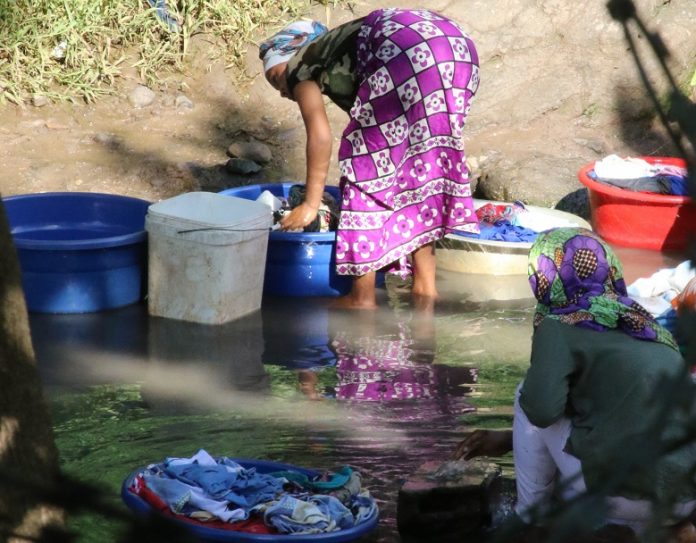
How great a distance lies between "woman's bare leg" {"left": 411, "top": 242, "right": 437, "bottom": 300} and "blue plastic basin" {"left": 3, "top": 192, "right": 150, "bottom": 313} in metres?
1.49

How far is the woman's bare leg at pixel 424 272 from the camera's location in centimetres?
642

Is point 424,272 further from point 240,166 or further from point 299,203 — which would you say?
point 240,166

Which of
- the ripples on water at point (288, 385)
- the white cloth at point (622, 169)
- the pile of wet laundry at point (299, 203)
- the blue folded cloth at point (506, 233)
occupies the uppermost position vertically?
the white cloth at point (622, 169)

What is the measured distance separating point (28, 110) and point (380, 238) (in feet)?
11.6

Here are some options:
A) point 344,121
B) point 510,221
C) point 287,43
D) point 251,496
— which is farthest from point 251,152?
point 251,496

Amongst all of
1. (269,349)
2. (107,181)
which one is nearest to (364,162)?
(269,349)

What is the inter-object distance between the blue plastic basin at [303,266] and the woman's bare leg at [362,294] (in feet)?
0.50

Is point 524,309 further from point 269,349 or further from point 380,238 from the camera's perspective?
point 269,349

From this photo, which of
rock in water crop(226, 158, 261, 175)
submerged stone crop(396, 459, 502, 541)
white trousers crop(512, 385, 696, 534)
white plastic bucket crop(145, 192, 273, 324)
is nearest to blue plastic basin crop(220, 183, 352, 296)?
white plastic bucket crop(145, 192, 273, 324)

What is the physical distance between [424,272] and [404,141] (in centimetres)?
83

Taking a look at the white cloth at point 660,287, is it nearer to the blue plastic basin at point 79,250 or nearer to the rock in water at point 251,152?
the blue plastic basin at point 79,250

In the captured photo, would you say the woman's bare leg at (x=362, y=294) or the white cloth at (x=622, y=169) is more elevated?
the white cloth at (x=622, y=169)

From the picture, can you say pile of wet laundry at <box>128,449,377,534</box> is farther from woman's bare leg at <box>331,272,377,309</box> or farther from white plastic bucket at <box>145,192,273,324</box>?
woman's bare leg at <box>331,272,377,309</box>

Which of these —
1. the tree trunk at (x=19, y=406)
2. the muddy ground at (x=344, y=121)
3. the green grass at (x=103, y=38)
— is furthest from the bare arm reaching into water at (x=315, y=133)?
the tree trunk at (x=19, y=406)
